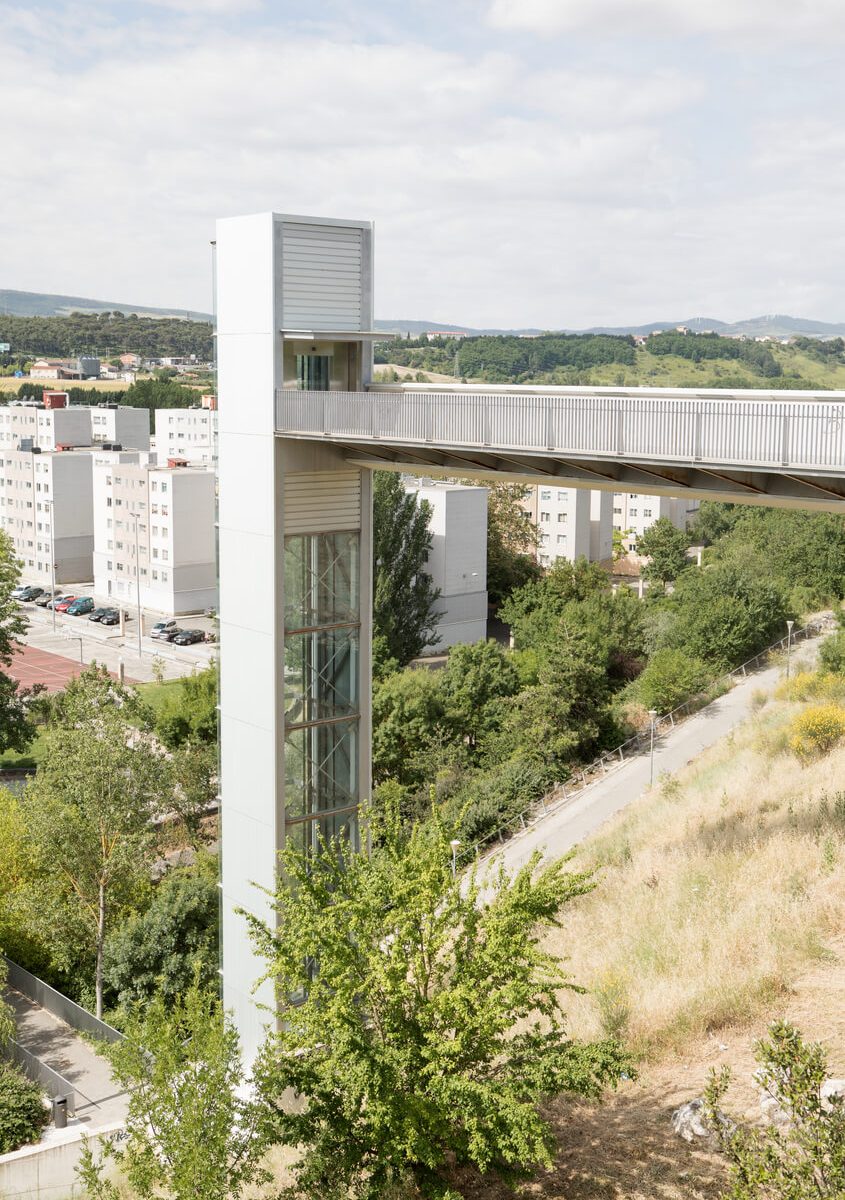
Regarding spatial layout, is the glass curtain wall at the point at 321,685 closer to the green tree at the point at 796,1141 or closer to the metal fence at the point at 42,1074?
the metal fence at the point at 42,1074

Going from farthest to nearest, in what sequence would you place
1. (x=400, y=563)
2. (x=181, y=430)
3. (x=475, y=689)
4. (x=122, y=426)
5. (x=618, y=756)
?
1. (x=122, y=426)
2. (x=181, y=430)
3. (x=400, y=563)
4. (x=475, y=689)
5. (x=618, y=756)

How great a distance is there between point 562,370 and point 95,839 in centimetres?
12094

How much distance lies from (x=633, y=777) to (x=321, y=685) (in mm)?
14891

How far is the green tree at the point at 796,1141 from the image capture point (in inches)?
269

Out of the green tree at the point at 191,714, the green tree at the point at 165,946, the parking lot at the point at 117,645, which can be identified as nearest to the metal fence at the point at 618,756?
the green tree at the point at 165,946

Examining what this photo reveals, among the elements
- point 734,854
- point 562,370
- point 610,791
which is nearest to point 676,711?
point 610,791

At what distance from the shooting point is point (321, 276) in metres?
15.7

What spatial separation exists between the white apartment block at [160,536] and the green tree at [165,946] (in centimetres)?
4029

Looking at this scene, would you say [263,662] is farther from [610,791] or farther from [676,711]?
[676,711]

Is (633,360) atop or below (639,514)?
atop

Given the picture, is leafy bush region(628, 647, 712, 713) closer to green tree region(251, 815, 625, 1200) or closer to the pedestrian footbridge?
the pedestrian footbridge

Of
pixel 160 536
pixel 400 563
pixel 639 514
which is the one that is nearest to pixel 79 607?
pixel 160 536

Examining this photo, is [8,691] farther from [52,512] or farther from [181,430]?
[181,430]

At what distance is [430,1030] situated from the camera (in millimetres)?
9891
